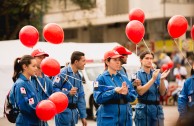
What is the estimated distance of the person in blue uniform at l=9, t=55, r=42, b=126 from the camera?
6.52 m

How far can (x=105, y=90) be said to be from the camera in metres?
7.29

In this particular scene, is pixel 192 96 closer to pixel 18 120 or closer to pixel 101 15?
pixel 18 120

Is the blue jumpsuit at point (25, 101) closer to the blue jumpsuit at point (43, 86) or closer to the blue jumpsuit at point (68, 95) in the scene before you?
the blue jumpsuit at point (43, 86)

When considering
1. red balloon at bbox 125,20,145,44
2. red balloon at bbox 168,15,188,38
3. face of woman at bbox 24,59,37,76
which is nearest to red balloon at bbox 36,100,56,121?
face of woman at bbox 24,59,37,76

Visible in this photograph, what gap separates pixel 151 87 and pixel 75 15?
27072mm

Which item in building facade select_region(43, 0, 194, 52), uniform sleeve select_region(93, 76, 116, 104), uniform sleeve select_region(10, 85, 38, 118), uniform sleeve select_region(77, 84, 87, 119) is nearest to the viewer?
uniform sleeve select_region(10, 85, 38, 118)

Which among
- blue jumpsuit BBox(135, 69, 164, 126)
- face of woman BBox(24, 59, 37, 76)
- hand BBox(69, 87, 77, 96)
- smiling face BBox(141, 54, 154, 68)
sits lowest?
blue jumpsuit BBox(135, 69, 164, 126)

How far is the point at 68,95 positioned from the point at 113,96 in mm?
1435

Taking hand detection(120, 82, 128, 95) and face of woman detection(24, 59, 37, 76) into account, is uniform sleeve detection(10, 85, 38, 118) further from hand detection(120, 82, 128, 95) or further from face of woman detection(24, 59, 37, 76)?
hand detection(120, 82, 128, 95)

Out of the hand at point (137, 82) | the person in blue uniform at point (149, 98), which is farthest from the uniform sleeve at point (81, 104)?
the hand at point (137, 82)

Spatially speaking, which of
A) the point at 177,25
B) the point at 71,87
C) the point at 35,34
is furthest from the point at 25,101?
the point at 177,25

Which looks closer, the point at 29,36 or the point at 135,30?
the point at 29,36

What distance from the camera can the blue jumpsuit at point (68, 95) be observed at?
850 cm

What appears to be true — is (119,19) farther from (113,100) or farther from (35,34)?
(113,100)
